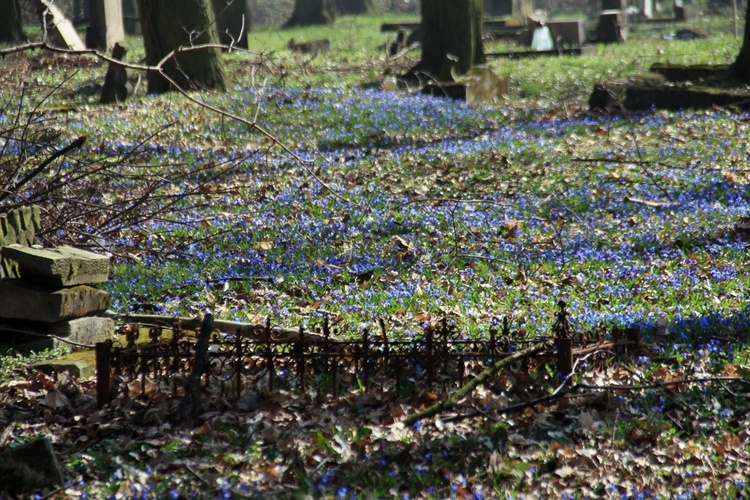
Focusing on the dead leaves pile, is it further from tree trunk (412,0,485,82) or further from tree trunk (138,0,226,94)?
tree trunk (412,0,485,82)

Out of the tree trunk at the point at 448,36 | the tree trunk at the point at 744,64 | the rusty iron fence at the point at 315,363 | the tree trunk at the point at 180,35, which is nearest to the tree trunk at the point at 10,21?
the tree trunk at the point at 180,35

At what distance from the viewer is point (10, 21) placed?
2278 centimetres

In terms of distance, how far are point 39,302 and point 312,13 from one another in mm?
33602

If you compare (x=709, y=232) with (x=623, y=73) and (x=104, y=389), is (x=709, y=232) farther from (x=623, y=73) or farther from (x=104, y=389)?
(x=623, y=73)

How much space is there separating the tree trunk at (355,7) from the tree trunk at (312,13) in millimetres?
5319

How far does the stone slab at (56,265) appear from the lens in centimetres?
547

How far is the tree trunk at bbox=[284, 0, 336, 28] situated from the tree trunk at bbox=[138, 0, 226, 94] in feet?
69.7

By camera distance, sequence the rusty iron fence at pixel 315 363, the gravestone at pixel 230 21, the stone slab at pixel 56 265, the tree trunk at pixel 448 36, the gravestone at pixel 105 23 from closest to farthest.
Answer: the rusty iron fence at pixel 315 363 < the stone slab at pixel 56 265 < the tree trunk at pixel 448 36 < the gravestone at pixel 105 23 < the gravestone at pixel 230 21

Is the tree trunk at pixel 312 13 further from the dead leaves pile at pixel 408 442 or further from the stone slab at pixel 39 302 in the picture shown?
the dead leaves pile at pixel 408 442

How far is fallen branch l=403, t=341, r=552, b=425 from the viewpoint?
421cm

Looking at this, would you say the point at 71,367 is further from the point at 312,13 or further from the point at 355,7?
the point at 355,7

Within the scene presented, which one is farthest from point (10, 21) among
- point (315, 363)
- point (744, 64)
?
point (315, 363)

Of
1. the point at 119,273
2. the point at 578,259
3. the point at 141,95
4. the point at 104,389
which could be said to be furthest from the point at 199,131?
the point at 104,389

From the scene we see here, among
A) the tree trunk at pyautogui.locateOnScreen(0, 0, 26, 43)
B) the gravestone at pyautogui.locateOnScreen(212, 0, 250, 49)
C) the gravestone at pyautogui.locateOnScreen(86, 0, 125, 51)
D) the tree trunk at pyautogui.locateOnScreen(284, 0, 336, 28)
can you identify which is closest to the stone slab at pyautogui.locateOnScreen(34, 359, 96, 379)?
the gravestone at pyautogui.locateOnScreen(86, 0, 125, 51)
